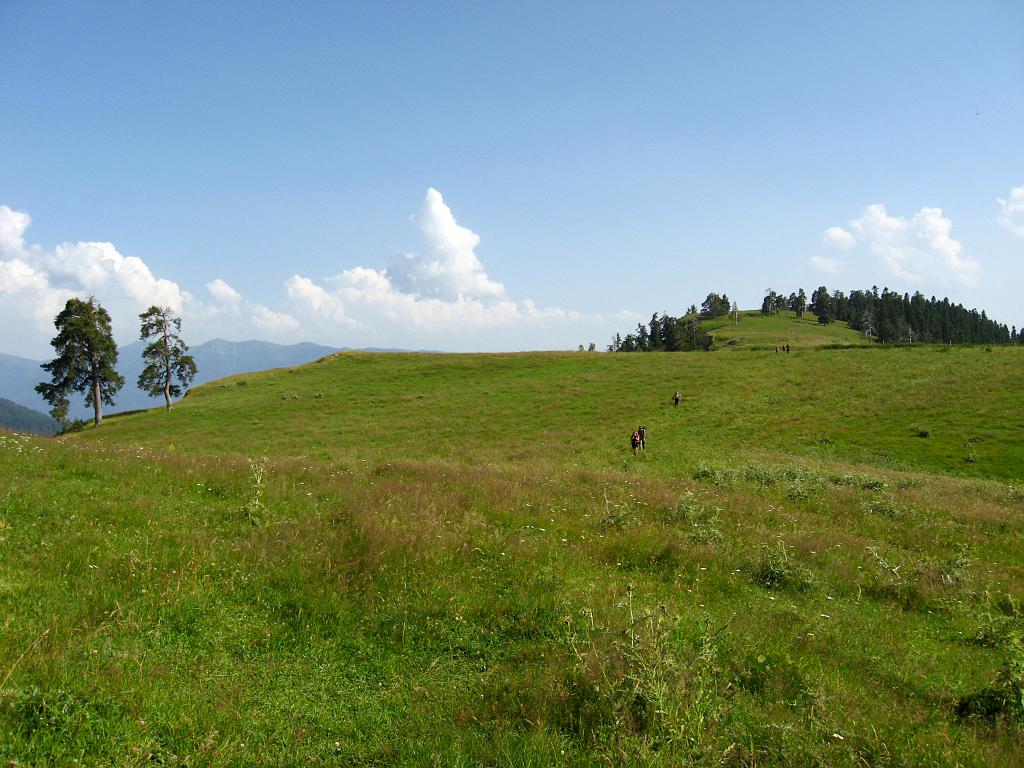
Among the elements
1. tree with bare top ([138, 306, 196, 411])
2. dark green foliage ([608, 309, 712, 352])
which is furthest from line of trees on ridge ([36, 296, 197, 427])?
dark green foliage ([608, 309, 712, 352])

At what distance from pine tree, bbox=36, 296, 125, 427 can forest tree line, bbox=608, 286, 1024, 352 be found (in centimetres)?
10618

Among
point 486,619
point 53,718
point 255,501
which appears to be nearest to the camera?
point 53,718

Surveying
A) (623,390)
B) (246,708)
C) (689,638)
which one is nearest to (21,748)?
(246,708)

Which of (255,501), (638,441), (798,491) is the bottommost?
(638,441)

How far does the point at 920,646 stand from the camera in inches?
290

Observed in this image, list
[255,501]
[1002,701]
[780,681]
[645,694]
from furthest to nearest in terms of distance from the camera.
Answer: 1. [255,501]
2. [780,681]
3. [1002,701]
4. [645,694]

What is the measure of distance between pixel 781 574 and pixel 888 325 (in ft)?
534

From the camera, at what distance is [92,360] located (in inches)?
2201

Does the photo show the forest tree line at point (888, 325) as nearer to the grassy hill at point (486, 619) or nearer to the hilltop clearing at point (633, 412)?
the hilltop clearing at point (633, 412)

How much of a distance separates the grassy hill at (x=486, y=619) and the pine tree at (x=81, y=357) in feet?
164

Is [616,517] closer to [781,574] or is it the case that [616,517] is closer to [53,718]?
[781,574]

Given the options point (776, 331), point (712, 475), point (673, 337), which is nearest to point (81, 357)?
point (712, 475)

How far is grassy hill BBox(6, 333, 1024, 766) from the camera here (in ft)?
14.7

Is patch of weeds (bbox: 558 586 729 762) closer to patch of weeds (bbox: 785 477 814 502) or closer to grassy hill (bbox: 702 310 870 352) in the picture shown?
patch of weeds (bbox: 785 477 814 502)
